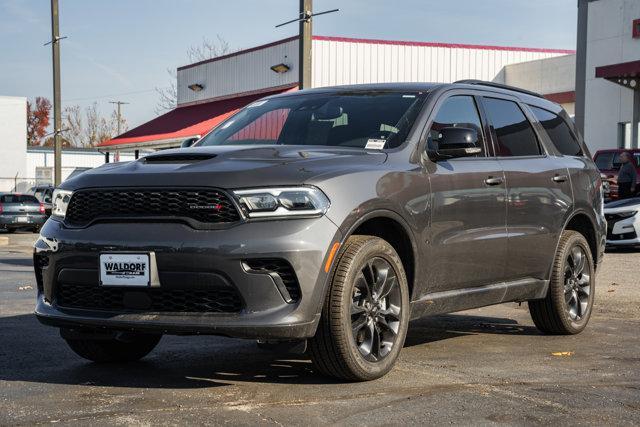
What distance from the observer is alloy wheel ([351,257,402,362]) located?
5.59 meters

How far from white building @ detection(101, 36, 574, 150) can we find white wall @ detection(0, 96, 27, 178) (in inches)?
926

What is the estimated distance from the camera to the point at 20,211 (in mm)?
31469

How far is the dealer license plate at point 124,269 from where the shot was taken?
5219mm

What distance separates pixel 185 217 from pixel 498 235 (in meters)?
2.40

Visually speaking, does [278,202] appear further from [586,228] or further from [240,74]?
[240,74]

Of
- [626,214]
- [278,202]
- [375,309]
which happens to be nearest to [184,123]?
[626,214]

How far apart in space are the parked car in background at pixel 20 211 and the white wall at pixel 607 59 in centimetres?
1713

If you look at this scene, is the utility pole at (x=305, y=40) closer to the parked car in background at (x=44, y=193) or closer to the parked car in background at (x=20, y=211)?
the parked car in background at (x=20, y=211)

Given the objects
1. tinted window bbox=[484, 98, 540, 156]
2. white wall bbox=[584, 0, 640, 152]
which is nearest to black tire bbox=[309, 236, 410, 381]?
tinted window bbox=[484, 98, 540, 156]

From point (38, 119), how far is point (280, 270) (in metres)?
95.6

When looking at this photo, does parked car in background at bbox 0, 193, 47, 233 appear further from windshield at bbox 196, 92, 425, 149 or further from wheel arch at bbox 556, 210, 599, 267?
windshield at bbox 196, 92, 425, 149

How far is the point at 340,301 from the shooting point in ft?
17.5

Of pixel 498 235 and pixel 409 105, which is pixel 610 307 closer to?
pixel 498 235

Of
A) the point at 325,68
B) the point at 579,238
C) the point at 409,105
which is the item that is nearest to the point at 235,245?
the point at 409,105
